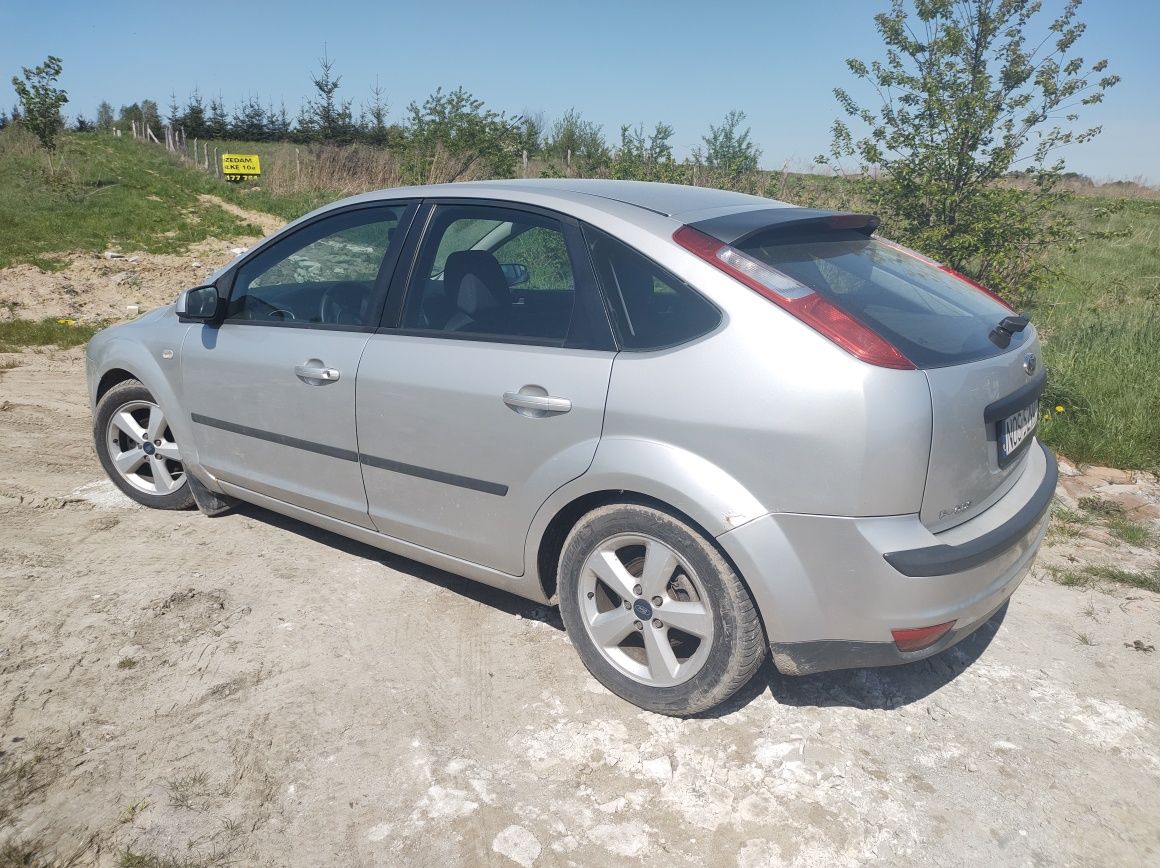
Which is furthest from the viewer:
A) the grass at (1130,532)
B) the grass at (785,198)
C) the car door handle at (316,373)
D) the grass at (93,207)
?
the grass at (93,207)

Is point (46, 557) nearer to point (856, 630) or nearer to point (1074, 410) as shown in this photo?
point (856, 630)

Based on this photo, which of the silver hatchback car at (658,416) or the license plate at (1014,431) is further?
the license plate at (1014,431)

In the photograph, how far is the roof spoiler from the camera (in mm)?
2834

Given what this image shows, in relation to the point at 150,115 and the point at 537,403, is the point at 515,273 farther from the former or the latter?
the point at 150,115

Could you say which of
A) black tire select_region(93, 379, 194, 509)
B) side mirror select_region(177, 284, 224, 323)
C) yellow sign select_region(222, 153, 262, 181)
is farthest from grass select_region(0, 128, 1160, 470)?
black tire select_region(93, 379, 194, 509)

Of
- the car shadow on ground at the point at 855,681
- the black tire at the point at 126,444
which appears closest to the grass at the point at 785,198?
the car shadow on ground at the point at 855,681

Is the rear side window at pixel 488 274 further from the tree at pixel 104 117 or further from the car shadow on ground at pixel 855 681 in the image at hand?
the tree at pixel 104 117

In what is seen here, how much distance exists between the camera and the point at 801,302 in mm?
2551

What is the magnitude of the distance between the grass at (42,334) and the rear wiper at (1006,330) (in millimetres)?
8850

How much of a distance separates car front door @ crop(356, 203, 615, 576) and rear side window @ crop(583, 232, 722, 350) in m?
0.06

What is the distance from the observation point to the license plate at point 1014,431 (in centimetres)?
276

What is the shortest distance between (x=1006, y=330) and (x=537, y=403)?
162 centimetres

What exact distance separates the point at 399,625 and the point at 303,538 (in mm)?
1074

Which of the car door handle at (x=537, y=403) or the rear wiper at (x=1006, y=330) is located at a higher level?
the rear wiper at (x=1006, y=330)
